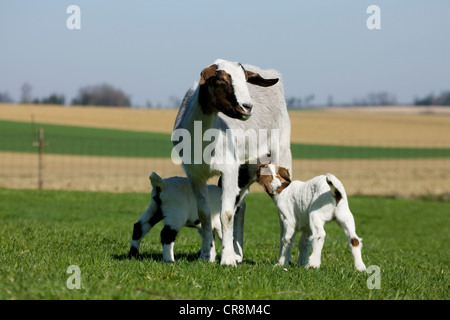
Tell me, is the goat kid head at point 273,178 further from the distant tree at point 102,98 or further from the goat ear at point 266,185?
the distant tree at point 102,98

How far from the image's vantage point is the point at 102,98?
11362cm

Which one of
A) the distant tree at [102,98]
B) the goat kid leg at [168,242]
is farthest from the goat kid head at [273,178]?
the distant tree at [102,98]

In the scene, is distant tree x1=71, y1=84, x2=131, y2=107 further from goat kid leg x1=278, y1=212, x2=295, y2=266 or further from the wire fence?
goat kid leg x1=278, y1=212, x2=295, y2=266

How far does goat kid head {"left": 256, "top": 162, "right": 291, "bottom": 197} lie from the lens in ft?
26.9

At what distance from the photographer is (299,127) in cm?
8044

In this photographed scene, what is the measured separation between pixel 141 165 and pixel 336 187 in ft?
123

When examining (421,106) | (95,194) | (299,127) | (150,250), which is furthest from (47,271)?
(421,106)

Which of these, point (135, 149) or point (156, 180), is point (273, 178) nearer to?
point (156, 180)

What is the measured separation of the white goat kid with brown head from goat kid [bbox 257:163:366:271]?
548 mm

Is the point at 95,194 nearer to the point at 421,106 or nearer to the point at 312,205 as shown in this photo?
the point at 312,205

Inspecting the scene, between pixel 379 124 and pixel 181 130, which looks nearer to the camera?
pixel 181 130

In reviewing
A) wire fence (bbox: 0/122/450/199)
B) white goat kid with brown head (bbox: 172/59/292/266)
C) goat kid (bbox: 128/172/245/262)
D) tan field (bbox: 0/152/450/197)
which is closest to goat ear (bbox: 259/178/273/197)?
white goat kid with brown head (bbox: 172/59/292/266)

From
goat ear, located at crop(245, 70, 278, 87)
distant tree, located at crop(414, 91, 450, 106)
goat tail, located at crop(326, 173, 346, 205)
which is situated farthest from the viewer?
distant tree, located at crop(414, 91, 450, 106)
